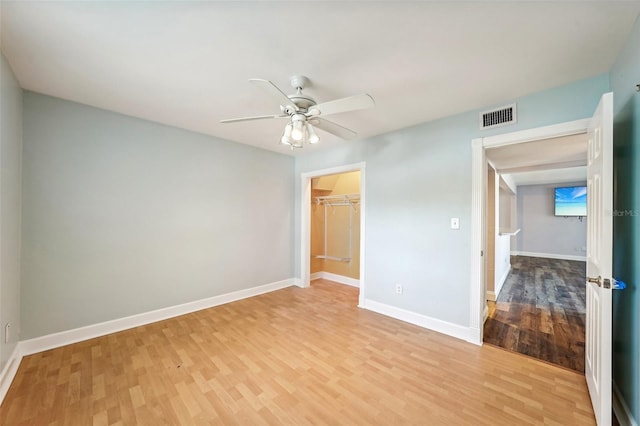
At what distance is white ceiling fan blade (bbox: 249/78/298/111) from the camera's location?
1.49 meters

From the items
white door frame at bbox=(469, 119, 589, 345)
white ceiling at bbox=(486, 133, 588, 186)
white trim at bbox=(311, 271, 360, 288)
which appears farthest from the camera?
white trim at bbox=(311, 271, 360, 288)

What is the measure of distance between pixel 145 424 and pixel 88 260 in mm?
1915

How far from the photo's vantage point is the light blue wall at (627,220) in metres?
1.42

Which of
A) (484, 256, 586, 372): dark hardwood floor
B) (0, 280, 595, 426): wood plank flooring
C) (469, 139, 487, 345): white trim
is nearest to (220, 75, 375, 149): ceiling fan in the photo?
(469, 139, 487, 345): white trim

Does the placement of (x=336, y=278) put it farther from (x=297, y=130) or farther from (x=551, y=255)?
(x=551, y=255)

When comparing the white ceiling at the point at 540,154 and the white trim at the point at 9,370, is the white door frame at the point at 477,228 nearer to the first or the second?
the white ceiling at the point at 540,154

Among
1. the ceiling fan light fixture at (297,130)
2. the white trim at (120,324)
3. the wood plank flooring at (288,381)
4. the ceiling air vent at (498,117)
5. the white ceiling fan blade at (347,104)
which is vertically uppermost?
the ceiling air vent at (498,117)

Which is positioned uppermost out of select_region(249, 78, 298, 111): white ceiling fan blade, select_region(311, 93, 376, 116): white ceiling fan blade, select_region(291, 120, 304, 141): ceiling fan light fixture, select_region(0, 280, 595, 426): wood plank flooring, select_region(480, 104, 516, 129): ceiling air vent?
select_region(480, 104, 516, 129): ceiling air vent

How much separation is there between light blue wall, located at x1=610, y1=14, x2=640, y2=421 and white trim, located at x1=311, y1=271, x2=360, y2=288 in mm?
3258

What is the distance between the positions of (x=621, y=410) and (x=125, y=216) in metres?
4.55

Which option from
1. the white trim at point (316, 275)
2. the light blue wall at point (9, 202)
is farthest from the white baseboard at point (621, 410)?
the light blue wall at point (9, 202)

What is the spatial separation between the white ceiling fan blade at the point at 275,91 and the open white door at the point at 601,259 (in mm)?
1975

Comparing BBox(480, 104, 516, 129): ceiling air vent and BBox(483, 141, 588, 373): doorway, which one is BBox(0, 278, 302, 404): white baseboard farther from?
BBox(480, 104, 516, 129): ceiling air vent

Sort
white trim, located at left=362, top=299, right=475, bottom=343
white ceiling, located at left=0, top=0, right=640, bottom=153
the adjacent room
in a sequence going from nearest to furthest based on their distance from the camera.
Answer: white ceiling, located at left=0, top=0, right=640, bottom=153, the adjacent room, white trim, located at left=362, top=299, right=475, bottom=343
